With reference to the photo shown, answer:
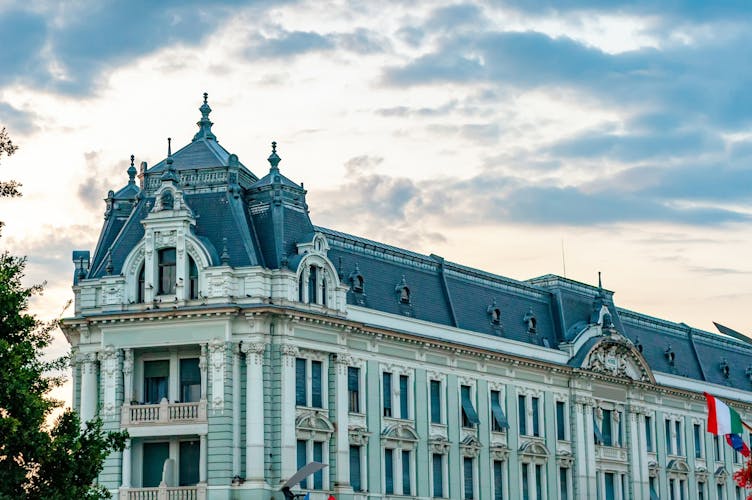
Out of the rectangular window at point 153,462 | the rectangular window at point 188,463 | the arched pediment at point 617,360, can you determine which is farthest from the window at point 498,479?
the rectangular window at point 153,462

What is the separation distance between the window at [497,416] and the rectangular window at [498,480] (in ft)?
6.27

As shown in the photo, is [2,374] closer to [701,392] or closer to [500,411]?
[500,411]

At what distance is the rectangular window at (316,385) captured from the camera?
249 ft

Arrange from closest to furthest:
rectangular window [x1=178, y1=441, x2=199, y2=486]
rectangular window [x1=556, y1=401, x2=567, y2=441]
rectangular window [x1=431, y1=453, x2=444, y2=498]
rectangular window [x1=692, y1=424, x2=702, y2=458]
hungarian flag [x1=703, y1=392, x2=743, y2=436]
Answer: hungarian flag [x1=703, y1=392, x2=743, y2=436] → rectangular window [x1=178, y1=441, x2=199, y2=486] → rectangular window [x1=431, y1=453, x2=444, y2=498] → rectangular window [x1=556, y1=401, x2=567, y2=441] → rectangular window [x1=692, y1=424, x2=702, y2=458]

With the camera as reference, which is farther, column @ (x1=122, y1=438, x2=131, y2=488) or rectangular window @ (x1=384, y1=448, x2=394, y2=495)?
rectangular window @ (x1=384, y1=448, x2=394, y2=495)

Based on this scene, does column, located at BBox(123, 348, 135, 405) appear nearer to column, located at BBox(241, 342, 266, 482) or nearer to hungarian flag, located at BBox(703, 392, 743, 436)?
column, located at BBox(241, 342, 266, 482)

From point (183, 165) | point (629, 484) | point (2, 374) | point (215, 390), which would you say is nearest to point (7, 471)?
point (2, 374)

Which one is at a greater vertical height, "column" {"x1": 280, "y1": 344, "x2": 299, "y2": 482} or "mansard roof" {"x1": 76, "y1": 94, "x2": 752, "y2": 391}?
"mansard roof" {"x1": 76, "y1": 94, "x2": 752, "y2": 391}

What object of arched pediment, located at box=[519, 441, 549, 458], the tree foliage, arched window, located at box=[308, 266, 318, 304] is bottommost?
the tree foliage

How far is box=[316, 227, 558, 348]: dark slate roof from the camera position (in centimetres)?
8325

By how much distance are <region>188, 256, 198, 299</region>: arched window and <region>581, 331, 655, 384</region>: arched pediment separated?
3064 cm

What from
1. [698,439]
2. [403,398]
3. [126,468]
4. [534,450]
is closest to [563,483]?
[534,450]

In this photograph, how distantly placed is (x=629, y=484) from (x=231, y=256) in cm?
3670

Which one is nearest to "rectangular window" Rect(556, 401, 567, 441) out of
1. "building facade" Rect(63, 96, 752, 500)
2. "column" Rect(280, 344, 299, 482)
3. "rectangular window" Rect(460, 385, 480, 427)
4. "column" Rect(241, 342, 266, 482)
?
"building facade" Rect(63, 96, 752, 500)
